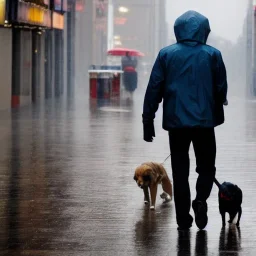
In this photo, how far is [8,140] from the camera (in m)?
19.6

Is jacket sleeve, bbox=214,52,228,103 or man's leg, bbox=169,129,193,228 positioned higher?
jacket sleeve, bbox=214,52,228,103

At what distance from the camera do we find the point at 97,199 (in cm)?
1120

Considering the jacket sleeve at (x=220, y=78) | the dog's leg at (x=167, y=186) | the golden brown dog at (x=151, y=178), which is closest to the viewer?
the jacket sleeve at (x=220, y=78)

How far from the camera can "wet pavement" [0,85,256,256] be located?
8484mm

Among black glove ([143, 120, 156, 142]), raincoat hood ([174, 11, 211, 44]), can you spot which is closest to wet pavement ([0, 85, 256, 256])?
black glove ([143, 120, 156, 142])

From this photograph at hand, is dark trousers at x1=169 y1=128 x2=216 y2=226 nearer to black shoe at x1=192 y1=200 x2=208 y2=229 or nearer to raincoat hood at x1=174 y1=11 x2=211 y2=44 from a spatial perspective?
black shoe at x1=192 y1=200 x2=208 y2=229

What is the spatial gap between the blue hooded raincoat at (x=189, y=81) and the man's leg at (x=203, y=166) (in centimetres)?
16

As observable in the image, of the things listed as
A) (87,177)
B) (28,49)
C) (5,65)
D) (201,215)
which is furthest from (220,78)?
(28,49)

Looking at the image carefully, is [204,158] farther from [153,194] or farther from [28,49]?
[28,49]

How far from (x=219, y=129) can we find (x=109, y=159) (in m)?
8.24

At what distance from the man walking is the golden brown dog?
77cm

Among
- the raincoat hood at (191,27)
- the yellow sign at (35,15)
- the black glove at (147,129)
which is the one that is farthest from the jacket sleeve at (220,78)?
the yellow sign at (35,15)

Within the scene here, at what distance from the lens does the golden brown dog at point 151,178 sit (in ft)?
33.0

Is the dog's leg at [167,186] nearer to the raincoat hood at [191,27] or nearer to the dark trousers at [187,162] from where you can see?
the dark trousers at [187,162]
